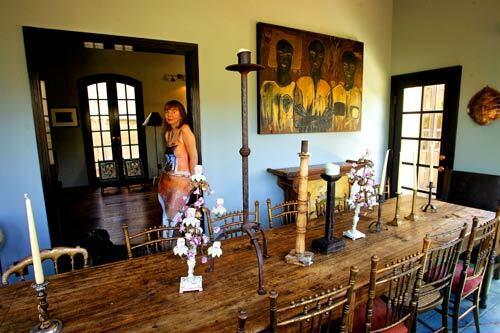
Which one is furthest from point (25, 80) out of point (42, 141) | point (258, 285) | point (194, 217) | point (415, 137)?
point (415, 137)

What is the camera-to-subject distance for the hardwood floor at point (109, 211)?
3.88 meters

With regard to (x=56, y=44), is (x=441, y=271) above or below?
below

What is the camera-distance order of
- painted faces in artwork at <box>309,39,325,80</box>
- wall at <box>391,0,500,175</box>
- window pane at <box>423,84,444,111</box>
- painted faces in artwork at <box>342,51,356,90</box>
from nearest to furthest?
wall at <box>391,0,500,175</box> → painted faces in artwork at <box>309,39,325,80</box> → window pane at <box>423,84,444,111</box> → painted faces in artwork at <box>342,51,356,90</box>

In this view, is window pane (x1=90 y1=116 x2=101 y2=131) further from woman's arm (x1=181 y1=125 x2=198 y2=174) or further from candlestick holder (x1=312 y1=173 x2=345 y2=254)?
candlestick holder (x1=312 y1=173 x2=345 y2=254)

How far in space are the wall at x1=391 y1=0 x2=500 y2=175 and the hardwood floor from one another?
4.04 metres

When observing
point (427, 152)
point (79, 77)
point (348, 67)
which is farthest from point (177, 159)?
point (79, 77)

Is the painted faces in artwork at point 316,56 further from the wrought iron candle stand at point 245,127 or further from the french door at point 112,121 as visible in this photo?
the french door at point 112,121

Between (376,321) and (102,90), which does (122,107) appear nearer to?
(102,90)

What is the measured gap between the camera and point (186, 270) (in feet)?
5.03

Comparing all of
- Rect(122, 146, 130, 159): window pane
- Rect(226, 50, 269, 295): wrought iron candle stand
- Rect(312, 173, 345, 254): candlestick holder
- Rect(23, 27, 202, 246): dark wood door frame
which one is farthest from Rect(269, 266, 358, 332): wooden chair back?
Rect(122, 146, 130, 159): window pane

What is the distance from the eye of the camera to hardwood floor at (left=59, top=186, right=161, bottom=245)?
388 cm

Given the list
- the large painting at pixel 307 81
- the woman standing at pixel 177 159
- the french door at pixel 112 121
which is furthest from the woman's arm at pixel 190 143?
the french door at pixel 112 121

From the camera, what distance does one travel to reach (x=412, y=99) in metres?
4.05

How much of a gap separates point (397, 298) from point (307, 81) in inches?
105
